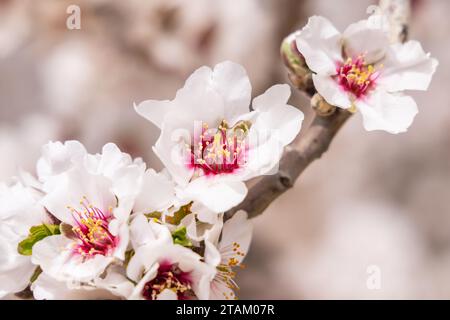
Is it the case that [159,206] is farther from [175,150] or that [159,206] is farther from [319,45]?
[319,45]

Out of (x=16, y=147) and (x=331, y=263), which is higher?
(x=16, y=147)

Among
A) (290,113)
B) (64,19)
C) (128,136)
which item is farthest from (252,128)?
(64,19)

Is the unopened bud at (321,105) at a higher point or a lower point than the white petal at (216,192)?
higher

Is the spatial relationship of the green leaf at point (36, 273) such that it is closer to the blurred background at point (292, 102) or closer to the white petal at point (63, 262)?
the white petal at point (63, 262)

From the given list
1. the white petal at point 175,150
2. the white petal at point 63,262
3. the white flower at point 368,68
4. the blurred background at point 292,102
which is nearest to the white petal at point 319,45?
the white flower at point 368,68

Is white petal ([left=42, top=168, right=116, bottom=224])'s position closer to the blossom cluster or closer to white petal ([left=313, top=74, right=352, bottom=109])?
the blossom cluster

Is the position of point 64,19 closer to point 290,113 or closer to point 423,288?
point 423,288

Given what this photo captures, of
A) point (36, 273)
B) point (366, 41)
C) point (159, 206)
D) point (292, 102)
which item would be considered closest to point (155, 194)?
point (159, 206)
